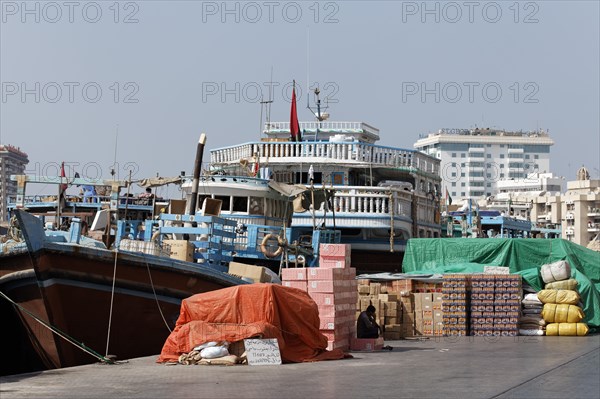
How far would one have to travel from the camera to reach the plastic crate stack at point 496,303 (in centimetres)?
2317

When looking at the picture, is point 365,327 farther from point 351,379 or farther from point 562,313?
point 562,313

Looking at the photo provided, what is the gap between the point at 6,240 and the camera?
19.3m

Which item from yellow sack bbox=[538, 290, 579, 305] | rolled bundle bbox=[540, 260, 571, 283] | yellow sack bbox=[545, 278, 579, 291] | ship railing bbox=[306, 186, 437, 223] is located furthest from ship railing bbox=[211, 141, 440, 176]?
yellow sack bbox=[538, 290, 579, 305]

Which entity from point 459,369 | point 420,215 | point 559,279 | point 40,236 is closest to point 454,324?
point 559,279

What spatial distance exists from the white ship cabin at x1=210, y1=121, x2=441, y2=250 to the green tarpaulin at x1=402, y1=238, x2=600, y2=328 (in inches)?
114

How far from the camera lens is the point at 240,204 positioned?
91.5 ft

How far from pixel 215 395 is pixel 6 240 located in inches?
376

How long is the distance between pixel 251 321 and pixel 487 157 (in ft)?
500

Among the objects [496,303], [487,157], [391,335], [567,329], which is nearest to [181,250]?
[391,335]

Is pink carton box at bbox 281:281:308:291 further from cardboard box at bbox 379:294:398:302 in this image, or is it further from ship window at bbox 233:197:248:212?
ship window at bbox 233:197:248:212

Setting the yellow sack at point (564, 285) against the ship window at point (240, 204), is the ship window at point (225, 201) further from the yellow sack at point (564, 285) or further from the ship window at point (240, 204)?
the yellow sack at point (564, 285)

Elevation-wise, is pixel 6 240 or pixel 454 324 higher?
pixel 6 240

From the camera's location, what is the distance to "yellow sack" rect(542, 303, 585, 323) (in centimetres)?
2338

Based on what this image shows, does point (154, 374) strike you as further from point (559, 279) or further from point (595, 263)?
point (595, 263)
